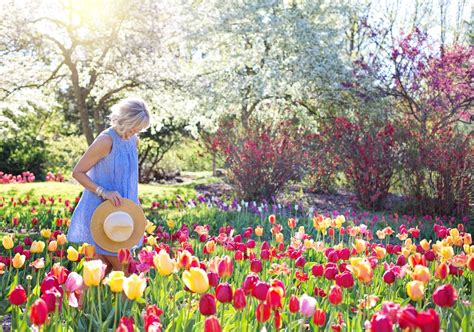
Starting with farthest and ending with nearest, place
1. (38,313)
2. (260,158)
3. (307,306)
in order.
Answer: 1. (260,158)
2. (307,306)
3. (38,313)

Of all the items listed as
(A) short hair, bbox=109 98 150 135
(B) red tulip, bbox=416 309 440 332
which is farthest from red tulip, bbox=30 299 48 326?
(A) short hair, bbox=109 98 150 135

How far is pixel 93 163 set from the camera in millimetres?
3256

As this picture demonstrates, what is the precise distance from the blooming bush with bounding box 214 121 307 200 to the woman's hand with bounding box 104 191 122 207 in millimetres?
5716

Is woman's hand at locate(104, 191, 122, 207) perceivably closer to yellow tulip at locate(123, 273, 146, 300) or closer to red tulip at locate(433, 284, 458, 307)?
yellow tulip at locate(123, 273, 146, 300)

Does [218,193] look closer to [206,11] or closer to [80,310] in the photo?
[206,11]

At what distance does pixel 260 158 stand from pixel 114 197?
5.85m

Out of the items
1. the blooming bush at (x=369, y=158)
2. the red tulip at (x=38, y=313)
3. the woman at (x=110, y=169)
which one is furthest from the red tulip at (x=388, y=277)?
the blooming bush at (x=369, y=158)

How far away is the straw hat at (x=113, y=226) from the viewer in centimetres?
308

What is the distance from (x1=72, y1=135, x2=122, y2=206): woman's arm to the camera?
316cm

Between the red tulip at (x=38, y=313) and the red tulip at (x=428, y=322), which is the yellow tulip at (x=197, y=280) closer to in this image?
the red tulip at (x=38, y=313)

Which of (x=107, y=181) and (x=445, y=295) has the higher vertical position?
(x=107, y=181)

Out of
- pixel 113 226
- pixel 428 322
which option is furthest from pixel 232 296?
pixel 113 226

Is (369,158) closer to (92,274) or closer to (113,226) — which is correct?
(113,226)

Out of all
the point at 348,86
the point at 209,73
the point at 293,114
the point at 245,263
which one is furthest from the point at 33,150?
the point at 245,263
